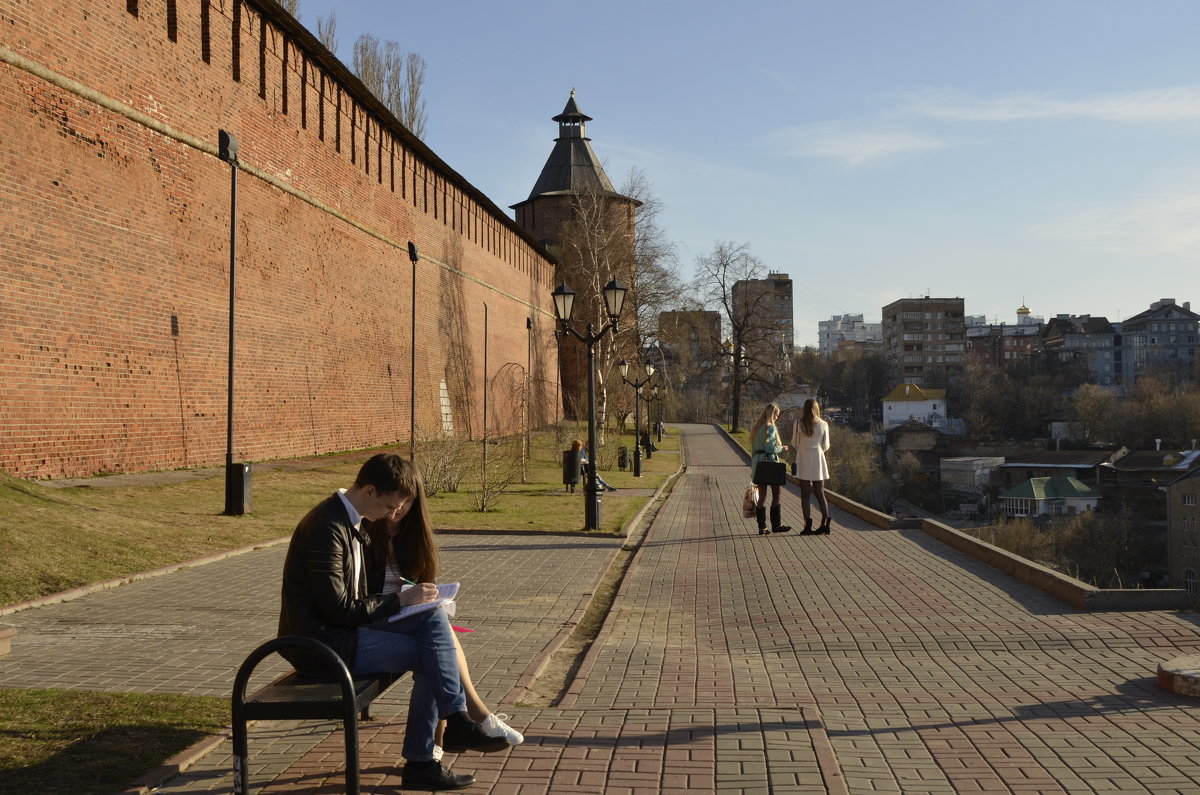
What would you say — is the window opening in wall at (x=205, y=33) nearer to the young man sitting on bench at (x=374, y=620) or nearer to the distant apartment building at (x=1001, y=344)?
the young man sitting on bench at (x=374, y=620)

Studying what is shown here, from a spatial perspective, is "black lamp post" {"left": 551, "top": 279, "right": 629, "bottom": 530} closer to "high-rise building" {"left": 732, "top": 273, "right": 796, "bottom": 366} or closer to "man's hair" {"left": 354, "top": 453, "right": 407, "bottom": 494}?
"man's hair" {"left": 354, "top": 453, "right": 407, "bottom": 494}

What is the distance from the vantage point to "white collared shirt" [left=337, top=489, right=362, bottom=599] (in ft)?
13.5

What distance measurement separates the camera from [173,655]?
6379 millimetres

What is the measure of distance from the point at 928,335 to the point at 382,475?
458 ft

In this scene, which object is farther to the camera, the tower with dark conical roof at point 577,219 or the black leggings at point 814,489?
the tower with dark conical roof at point 577,219

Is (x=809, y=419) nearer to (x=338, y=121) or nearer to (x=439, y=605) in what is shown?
(x=439, y=605)

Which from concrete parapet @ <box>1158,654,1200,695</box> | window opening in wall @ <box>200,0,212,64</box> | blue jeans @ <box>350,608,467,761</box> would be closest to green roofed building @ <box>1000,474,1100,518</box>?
window opening in wall @ <box>200,0,212,64</box>

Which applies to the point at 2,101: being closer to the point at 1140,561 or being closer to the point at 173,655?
the point at 173,655

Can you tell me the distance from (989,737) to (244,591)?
6.21 meters

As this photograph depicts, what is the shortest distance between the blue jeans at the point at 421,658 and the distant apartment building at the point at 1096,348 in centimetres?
12501

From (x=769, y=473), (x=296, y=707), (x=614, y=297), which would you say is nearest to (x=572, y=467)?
(x=614, y=297)

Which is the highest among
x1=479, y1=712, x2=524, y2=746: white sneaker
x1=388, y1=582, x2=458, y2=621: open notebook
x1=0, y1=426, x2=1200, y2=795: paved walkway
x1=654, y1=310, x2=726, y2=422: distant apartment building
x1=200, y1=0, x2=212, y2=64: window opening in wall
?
x1=200, y1=0, x2=212, y2=64: window opening in wall

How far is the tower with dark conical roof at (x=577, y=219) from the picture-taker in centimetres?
4988

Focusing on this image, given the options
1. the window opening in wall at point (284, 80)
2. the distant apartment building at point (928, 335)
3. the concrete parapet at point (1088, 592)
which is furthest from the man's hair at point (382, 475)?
the distant apartment building at point (928, 335)
